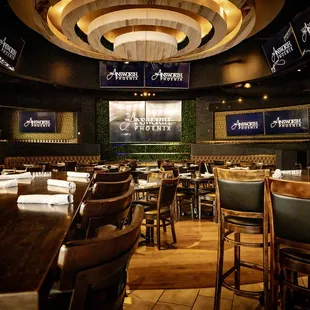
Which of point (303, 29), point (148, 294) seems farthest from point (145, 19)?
point (148, 294)

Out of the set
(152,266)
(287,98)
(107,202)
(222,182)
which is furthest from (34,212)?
(287,98)

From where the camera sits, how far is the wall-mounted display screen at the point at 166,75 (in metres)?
10.9

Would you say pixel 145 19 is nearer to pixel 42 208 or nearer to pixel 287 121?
pixel 42 208

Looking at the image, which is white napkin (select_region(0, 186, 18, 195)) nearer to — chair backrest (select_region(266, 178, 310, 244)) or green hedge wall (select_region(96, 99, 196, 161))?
chair backrest (select_region(266, 178, 310, 244))

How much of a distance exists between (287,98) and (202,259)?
8.84 meters

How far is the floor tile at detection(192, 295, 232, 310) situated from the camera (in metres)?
2.51

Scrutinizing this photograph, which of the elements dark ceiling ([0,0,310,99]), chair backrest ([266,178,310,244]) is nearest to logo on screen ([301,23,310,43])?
dark ceiling ([0,0,310,99])

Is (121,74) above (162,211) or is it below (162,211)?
above

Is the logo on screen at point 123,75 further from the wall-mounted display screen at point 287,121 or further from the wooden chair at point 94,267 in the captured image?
the wooden chair at point 94,267

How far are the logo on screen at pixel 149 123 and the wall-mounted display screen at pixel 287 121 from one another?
3.77 m

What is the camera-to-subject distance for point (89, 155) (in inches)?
443

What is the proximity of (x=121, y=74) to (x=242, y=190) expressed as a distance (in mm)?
9205

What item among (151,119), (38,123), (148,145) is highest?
(151,119)

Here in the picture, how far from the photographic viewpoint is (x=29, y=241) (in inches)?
42.4
